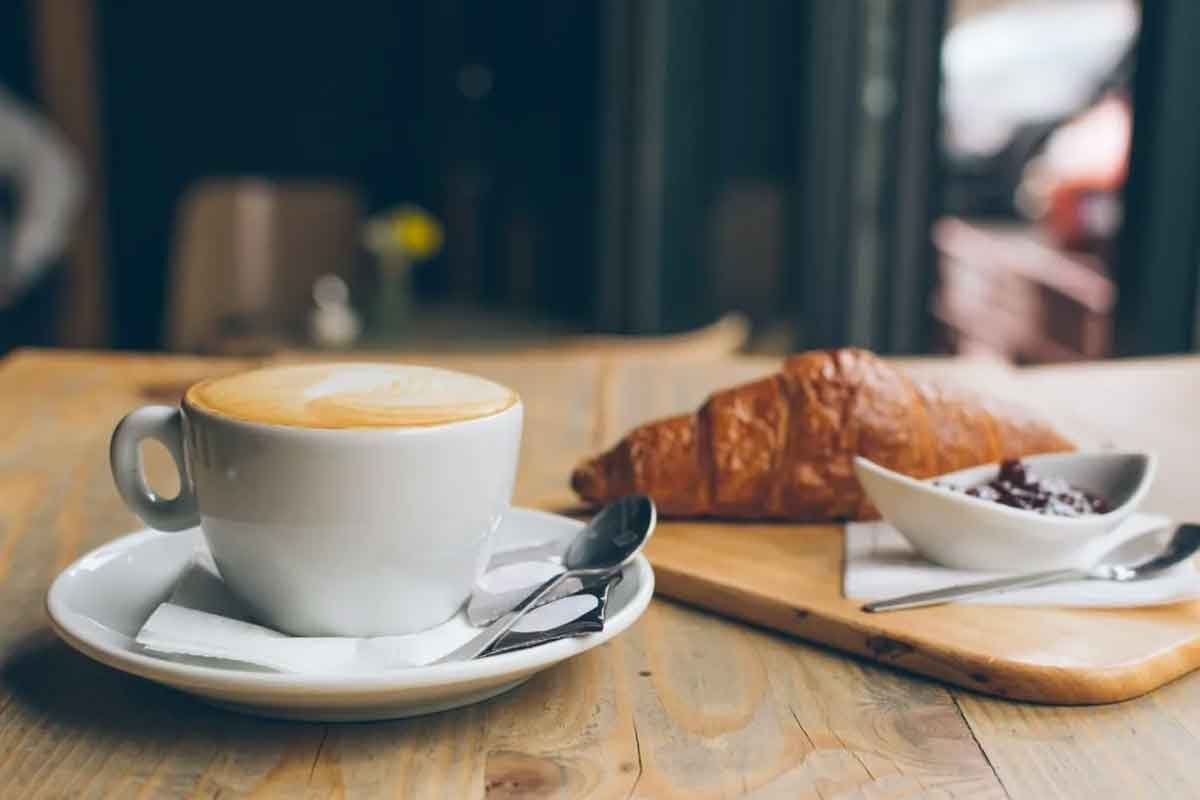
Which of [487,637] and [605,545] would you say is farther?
[605,545]

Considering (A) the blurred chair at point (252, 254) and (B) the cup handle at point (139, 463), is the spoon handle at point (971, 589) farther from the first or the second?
(A) the blurred chair at point (252, 254)

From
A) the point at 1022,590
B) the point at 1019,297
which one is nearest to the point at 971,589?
the point at 1022,590

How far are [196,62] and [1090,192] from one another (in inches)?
123

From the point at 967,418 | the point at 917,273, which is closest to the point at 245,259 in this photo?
the point at 917,273

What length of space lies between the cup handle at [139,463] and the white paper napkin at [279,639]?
0.03 m

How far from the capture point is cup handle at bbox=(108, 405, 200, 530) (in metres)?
0.58

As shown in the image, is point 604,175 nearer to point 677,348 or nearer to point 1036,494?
point 677,348

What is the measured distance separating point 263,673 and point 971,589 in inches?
13.1

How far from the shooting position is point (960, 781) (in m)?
0.48

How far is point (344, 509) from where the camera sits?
0.52m

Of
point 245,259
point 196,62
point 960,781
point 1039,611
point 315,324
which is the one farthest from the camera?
point 196,62

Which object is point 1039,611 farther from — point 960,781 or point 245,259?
point 245,259

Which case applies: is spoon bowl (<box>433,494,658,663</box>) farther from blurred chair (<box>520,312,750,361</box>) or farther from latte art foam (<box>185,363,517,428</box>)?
blurred chair (<box>520,312,750,361</box>)

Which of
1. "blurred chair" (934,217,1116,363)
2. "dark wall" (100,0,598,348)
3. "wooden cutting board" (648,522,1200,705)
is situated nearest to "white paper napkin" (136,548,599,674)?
"wooden cutting board" (648,522,1200,705)
